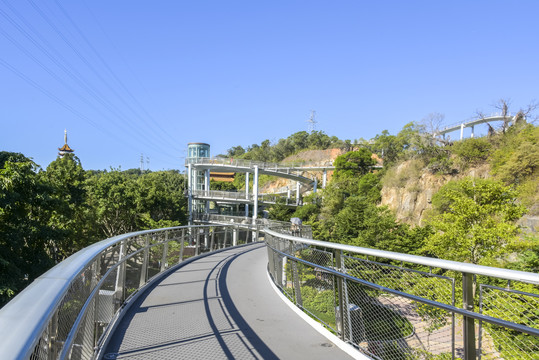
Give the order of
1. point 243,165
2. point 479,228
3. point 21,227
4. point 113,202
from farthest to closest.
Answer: point 243,165, point 113,202, point 479,228, point 21,227

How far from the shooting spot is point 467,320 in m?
2.41

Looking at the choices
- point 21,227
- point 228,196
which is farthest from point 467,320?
point 228,196

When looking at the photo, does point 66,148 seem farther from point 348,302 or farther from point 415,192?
point 348,302

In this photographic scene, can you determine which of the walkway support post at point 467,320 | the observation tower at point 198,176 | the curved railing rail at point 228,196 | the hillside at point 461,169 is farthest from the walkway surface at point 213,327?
the observation tower at point 198,176

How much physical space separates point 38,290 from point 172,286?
17.8 ft

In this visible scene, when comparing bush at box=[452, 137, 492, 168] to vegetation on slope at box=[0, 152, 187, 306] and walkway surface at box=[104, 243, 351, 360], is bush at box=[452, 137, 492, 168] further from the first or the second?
walkway surface at box=[104, 243, 351, 360]

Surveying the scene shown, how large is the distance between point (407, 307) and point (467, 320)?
143 centimetres

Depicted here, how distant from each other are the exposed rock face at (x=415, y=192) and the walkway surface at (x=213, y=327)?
1104 inches

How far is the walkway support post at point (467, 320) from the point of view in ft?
7.95

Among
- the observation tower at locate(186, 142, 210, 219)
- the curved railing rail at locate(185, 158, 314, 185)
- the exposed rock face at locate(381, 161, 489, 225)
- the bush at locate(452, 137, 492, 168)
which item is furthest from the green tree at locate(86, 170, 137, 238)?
the bush at locate(452, 137, 492, 168)

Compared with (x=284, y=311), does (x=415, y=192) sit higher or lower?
higher

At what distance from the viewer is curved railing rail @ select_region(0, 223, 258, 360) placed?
3.60 feet

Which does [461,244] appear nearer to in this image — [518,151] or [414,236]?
[414,236]

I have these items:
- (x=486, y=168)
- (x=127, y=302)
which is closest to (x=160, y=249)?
(x=127, y=302)
